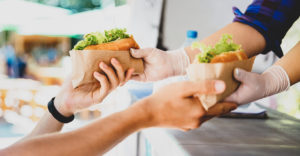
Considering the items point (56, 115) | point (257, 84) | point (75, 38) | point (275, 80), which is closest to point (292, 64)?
point (275, 80)

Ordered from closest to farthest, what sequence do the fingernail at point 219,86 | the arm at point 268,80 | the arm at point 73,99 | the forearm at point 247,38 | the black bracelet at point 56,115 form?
the fingernail at point 219,86, the arm at point 268,80, the arm at point 73,99, the black bracelet at point 56,115, the forearm at point 247,38

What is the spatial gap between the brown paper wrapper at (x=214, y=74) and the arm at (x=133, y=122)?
0.03 metres

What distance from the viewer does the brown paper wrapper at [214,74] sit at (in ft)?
3.20

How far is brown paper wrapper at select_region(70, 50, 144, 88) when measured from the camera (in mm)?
1206

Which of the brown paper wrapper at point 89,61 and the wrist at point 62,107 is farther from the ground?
the brown paper wrapper at point 89,61

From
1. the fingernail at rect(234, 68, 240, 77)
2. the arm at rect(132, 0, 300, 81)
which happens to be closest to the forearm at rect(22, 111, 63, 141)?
the arm at rect(132, 0, 300, 81)

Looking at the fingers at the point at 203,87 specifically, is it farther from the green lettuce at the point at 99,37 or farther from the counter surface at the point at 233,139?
the green lettuce at the point at 99,37

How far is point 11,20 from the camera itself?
20.8 feet

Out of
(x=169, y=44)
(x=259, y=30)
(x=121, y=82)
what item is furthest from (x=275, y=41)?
(x=169, y=44)

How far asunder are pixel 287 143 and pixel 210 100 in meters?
0.46

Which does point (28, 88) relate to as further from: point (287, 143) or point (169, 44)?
point (287, 143)

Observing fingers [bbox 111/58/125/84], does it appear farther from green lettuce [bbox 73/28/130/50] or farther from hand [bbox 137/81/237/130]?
hand [bbox 137/81/237/130]

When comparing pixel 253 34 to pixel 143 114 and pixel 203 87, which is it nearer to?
pixel 203 87

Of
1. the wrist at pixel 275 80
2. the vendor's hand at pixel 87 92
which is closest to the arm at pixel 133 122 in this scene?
the wrist at pixel 275 80
